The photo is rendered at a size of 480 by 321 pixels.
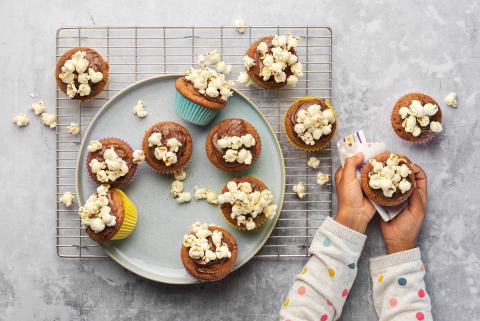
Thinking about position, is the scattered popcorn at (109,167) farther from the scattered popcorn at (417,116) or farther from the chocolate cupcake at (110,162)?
the scattered popcorn at (417,116)

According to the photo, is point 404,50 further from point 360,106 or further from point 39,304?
point 39,304

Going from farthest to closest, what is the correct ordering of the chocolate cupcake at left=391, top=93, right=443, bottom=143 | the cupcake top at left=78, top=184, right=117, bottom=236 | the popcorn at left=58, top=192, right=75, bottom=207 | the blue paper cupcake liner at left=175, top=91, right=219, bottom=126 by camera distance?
the popcorn at left=58, top=192, right=75, bottom=207, the chocolate cupcake at left=391, top=93, right=443, bottom=143, the blue paper cupcake liner at left=175, top=91, right=219, bottom=126, the cupcake top at left=78, top=184, right=117, bottom=236

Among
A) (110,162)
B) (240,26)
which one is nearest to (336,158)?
(240,26)

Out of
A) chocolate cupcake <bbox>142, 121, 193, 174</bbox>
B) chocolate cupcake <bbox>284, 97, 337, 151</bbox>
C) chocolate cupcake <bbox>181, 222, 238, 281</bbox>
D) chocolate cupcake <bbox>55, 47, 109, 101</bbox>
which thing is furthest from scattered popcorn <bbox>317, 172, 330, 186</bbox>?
chocolate cupcake <bbox>55, 47, 109, 101</bbox>

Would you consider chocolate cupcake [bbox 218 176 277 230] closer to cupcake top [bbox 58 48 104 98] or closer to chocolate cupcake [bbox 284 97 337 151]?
chocolate cupcake [bbox 284 97 337 151]

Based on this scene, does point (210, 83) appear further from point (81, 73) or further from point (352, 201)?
point (352, 201)

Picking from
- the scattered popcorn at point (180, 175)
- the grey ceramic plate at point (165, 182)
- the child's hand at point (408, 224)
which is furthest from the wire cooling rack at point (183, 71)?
the scattered popcorn at point (180, 175)
